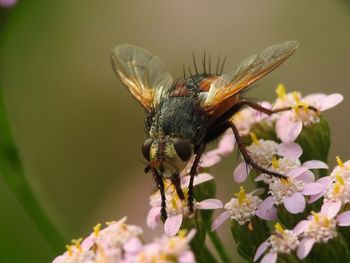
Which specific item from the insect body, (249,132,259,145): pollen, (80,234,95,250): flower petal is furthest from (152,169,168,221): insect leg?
(249,132,259,145): pollen

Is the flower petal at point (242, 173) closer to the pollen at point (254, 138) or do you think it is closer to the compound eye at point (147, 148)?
the pollen at point (254, 138)

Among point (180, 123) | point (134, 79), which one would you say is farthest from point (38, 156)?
point (180, 123)

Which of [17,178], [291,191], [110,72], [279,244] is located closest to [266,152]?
[291,191]

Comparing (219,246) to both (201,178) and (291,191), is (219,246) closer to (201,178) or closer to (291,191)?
(201,178)

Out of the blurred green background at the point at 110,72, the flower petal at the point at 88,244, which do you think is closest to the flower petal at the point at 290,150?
the flower petal at the point at 88,244

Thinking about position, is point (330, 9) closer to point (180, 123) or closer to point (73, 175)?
point (73, 175)
